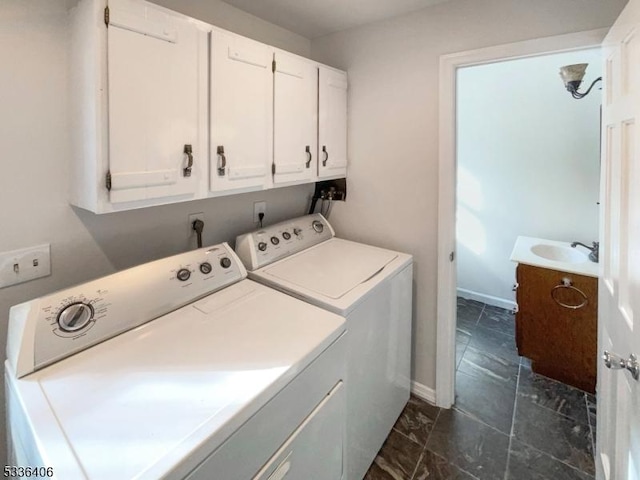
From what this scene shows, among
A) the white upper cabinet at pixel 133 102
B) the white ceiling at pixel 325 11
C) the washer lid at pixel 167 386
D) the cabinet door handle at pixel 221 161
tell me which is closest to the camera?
the washer lid at pixel 167 386

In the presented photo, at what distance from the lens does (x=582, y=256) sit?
8.28 feet

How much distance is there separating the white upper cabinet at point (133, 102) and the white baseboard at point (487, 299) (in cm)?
312

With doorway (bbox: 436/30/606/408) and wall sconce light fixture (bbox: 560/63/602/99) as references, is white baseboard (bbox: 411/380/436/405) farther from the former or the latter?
wall sconce light fixture (bbox: 560/63/602/99)

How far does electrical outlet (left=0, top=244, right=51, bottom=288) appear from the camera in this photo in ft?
3.90

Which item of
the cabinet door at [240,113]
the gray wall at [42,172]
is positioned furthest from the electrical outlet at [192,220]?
the cabinet door at [240,113]

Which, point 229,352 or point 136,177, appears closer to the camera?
point 229,352

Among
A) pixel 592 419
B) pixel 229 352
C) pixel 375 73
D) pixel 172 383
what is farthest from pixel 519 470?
pixel 375 73

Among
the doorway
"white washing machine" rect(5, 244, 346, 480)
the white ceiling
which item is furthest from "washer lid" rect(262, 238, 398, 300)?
the white ceiling

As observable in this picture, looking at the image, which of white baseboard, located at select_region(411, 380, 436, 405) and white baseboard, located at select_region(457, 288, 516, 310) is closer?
white baseboard, located at select_region(411, 380, 436, 405)

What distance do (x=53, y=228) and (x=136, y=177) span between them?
0.40 meters

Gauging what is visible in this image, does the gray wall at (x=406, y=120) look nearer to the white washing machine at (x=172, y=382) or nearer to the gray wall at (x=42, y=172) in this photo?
the white washing machine at (x=172, y=382)

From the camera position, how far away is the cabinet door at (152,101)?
1.14 metres

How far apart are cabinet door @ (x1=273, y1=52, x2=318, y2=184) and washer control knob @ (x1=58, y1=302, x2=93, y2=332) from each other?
3.21 ft

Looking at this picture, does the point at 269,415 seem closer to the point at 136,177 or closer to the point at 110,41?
the point at 136,177
